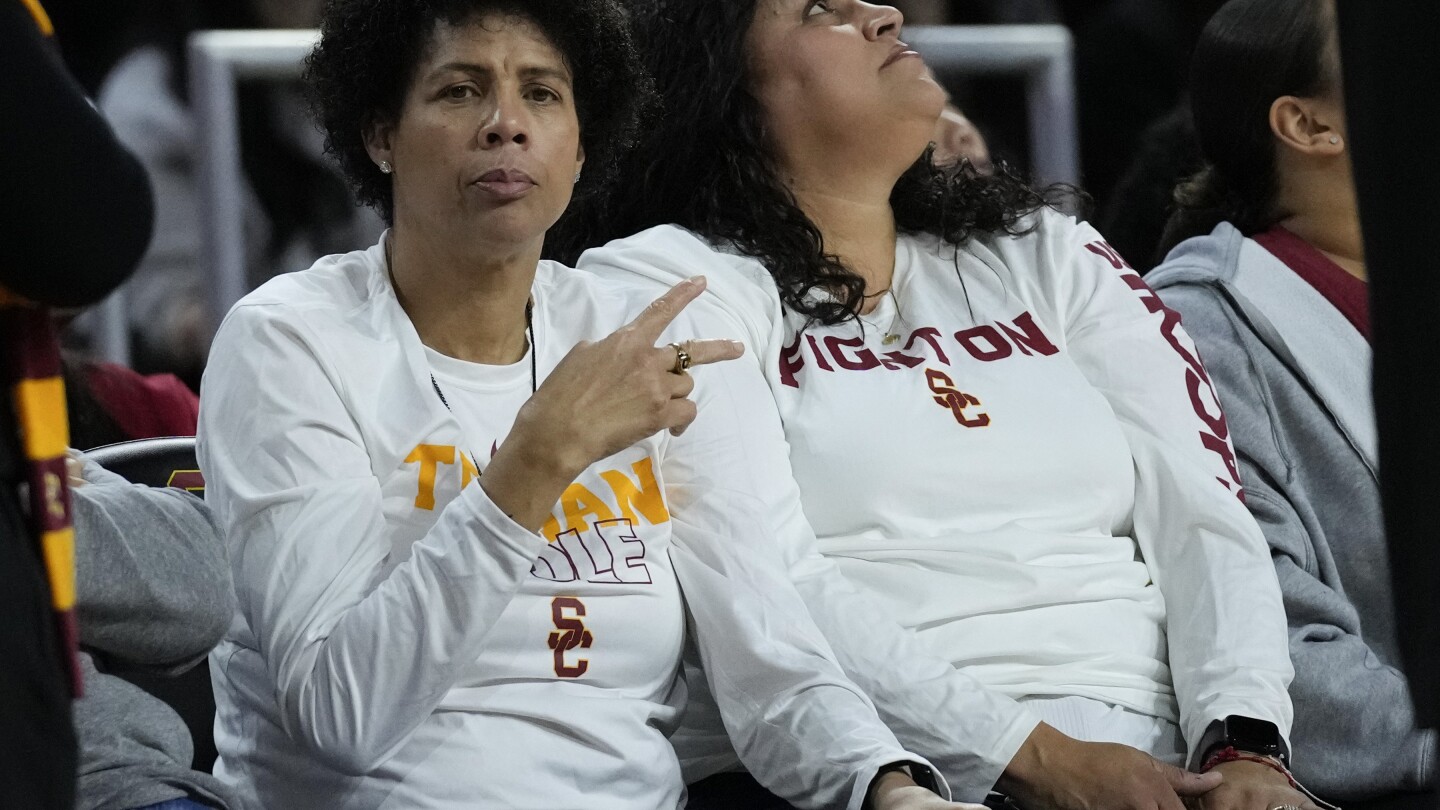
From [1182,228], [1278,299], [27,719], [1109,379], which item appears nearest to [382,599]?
[27,719]

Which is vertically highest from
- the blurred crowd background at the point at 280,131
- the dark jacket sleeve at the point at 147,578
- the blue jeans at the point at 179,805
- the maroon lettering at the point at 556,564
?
the dark jacket sleeve at the point at 147,578

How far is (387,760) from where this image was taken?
1723mm

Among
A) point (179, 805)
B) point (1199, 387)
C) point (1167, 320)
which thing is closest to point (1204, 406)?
point (1199, 387)

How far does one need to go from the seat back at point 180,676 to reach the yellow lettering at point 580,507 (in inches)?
19.8

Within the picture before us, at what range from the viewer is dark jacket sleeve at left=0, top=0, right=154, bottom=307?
3.51 ft

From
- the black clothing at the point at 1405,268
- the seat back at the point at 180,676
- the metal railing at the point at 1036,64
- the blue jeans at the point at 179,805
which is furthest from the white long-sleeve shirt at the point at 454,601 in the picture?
the metal railing at the point at 1036,64

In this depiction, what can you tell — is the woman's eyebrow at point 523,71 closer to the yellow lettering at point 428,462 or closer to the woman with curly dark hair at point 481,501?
the woman with curly dark hair at point 481,501

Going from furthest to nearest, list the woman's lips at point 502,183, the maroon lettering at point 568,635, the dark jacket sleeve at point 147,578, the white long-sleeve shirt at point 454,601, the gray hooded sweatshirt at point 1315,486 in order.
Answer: the gray hooded sweatshirt at point 1315,486 < the woman's lips at point 502,183 < the maroon lettering at point 568,635 < the white long-sleeve shirt at point 454,601 < the dark jacket sleeve at point 147,578

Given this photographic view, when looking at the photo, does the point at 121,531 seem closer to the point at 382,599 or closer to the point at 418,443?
the point at 382,599

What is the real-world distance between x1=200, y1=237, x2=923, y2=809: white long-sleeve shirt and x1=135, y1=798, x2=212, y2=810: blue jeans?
0.11 meters

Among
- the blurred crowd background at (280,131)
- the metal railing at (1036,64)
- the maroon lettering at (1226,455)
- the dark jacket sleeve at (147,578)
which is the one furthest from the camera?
the metal railing at (1036,64)

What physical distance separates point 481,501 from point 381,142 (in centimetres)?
62

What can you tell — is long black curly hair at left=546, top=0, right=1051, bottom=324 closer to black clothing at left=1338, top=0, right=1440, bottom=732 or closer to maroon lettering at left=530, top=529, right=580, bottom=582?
maroon lettering at left=530, top=529, right=580, bottom=582

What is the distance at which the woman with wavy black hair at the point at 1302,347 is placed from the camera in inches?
85.4
